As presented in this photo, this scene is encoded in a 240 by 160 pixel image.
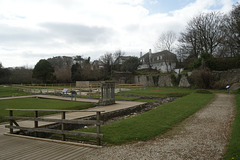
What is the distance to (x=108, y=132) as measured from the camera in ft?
21.9

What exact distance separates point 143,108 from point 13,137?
380 inches

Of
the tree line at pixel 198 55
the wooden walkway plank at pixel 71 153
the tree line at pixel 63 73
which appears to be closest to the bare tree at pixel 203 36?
the tree line at pixel 198 55

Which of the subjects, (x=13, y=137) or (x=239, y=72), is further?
(x=239, y=72)

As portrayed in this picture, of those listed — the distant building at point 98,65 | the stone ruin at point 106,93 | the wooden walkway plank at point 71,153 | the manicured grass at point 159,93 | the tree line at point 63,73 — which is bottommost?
the manicured grass at point 159,93

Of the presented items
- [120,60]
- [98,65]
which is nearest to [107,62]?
[98,65]

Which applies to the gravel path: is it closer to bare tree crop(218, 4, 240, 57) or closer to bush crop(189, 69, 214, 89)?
bush crop(189, 69, 214, 89)

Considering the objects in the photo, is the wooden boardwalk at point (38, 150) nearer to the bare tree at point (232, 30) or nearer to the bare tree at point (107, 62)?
the bare tree at point (232, 30)

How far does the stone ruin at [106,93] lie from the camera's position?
14406 millimetres

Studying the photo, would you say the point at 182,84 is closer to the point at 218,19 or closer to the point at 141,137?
the point at 218,19

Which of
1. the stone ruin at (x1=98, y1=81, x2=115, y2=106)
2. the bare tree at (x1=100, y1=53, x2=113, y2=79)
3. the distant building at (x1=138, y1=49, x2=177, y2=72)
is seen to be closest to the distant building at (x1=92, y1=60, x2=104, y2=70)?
the bare tree at (x1=100, y1=53, x2=113, y2=79)

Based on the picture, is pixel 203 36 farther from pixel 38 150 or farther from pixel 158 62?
pixel 38 150

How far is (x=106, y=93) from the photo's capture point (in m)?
14.7

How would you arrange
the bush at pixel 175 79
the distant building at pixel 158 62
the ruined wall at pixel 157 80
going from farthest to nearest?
1. the distant building at pixel 158 62
2. the ruined wall at pixel 157 80
3. the bush at pixel 175 79

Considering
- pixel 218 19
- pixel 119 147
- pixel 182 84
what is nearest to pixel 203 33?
pixel 218 19
